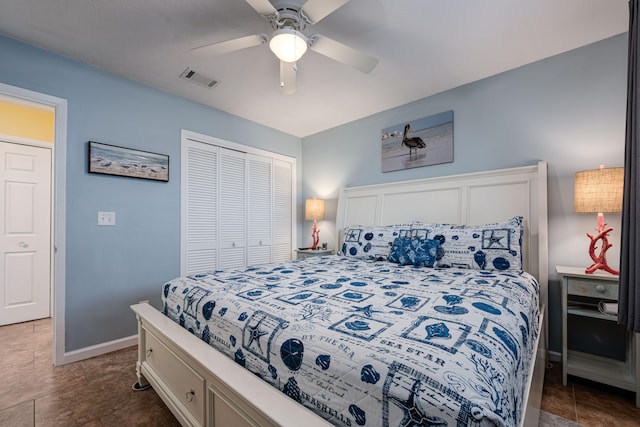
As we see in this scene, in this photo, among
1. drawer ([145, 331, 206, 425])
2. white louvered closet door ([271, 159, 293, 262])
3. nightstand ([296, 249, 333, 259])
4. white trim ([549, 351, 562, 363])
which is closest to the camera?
drawer ([145, 331, 206, 425])

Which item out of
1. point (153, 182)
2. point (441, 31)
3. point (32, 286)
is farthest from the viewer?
point (32, 286)

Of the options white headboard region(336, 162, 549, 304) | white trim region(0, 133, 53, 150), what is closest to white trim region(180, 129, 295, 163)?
white headboard region(336, 162, 549, 304)

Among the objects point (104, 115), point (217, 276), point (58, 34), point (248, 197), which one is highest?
point (58, 34)

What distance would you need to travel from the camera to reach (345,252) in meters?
2.92

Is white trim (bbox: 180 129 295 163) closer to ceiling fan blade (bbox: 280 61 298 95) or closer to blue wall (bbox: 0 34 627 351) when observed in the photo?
blue wall (bbox: 0 34 627 351)

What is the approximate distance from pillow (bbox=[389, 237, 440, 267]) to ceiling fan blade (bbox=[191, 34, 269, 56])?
191cm

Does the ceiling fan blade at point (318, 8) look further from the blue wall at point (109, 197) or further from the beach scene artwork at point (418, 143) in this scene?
the blue wall at point (109, 197)

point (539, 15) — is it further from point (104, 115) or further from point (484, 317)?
point (104, 115)

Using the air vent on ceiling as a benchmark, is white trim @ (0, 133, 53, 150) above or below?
below

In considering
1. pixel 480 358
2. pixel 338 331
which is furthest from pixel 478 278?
pixel 338 331

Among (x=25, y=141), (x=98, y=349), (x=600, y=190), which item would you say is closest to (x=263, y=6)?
(x=600, y=190)

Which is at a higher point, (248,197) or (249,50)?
(249,50)

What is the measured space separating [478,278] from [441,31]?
1.82m

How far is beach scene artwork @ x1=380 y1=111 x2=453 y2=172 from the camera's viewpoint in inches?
115
